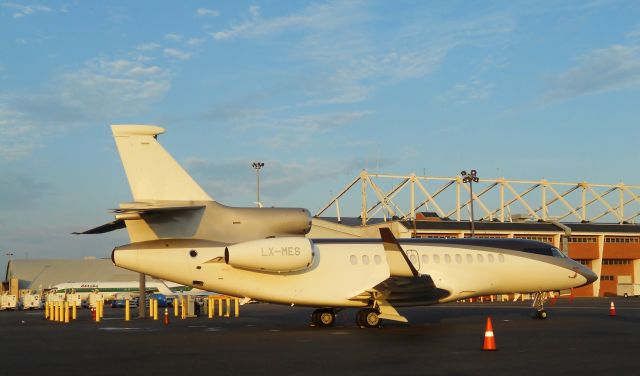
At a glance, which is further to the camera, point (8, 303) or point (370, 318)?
point (8, 303)

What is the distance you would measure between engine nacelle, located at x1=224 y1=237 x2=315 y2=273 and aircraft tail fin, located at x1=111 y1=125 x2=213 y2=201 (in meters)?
2.45

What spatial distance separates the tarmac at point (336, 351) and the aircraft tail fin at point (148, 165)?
4452 millimetres

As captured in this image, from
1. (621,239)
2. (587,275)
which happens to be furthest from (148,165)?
(621,239)

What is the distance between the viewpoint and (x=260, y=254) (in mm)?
22922

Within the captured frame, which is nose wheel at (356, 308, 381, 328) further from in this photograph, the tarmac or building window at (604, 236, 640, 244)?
building window at (604, 236, 640, 244)

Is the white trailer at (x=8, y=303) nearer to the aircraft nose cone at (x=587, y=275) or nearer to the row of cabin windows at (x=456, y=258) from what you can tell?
the row of cabin windows at (x=456, y=258)

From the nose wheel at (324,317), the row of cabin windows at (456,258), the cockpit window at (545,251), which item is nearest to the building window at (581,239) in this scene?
the cockpit window at (545,251)

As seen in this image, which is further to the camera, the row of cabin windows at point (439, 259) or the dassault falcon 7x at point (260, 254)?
the row of cabin windows at point (439, 259)

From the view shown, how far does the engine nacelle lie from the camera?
22906 millimetres

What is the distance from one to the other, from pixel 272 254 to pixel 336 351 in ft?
21.2

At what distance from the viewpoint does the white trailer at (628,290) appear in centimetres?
6804

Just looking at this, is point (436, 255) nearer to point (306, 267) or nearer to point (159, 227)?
point (306, 267)

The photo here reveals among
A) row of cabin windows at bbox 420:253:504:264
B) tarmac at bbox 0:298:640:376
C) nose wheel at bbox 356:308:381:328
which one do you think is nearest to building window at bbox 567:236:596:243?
row of cabin windows at bbox 420:253:504:264

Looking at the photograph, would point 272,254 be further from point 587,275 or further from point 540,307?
point 587,275
